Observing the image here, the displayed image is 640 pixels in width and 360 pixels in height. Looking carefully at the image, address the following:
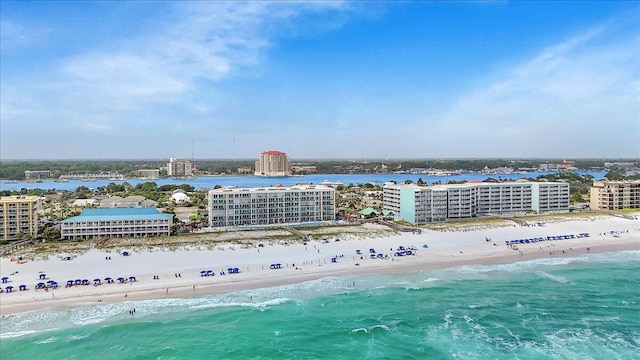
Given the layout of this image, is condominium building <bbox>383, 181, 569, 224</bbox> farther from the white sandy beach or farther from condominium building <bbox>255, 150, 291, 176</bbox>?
condominium building <bbox>255, 150, 291, 176</bbox>

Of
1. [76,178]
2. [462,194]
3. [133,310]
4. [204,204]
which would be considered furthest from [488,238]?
[76,178]

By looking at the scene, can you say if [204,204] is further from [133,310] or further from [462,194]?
[133,310]

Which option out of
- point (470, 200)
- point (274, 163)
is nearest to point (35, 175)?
point (274, 163)

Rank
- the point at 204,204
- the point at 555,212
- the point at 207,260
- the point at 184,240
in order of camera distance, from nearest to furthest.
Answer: the point at 207,260 → the point at 184,240 → the point at 555,212 → the point at 204,204

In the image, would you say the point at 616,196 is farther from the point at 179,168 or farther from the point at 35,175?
the point at 35,175

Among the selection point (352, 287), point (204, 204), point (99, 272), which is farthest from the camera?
point (204, 204)
